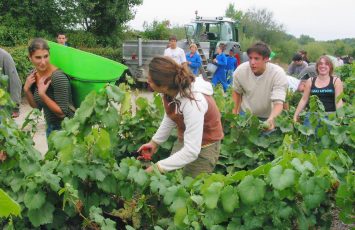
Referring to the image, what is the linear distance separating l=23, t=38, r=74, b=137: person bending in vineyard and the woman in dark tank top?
2.66 m

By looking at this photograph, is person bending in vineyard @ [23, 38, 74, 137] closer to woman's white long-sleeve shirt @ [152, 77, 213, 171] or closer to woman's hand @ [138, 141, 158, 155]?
woman's hand @ [138, 141, 158, 155]

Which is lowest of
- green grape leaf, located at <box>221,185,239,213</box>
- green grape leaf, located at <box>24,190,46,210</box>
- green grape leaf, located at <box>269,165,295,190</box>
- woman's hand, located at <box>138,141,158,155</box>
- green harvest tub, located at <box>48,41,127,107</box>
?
green grape leaf, located at <box>24,190,46,210</box>

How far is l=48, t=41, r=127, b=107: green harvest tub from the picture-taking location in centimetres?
383

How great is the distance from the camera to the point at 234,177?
2.24 meters

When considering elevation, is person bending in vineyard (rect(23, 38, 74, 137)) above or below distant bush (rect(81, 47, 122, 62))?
above

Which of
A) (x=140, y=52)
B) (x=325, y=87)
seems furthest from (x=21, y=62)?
(x=325, y=87)

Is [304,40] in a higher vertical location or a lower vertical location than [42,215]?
lower

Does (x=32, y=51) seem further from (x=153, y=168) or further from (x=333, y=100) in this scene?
(x=333, y=100)

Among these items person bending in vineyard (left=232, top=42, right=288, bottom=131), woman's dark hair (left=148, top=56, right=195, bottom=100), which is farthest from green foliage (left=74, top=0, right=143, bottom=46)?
woman's dark hair (left=148, top=56, right=195, bottom=100)

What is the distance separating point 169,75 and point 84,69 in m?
1.27

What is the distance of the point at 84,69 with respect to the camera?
3.87 m

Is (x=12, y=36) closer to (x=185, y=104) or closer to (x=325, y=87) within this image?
(x=325, y=87)

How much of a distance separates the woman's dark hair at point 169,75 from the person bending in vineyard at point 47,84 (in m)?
1.26

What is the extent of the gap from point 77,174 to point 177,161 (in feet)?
1.84
